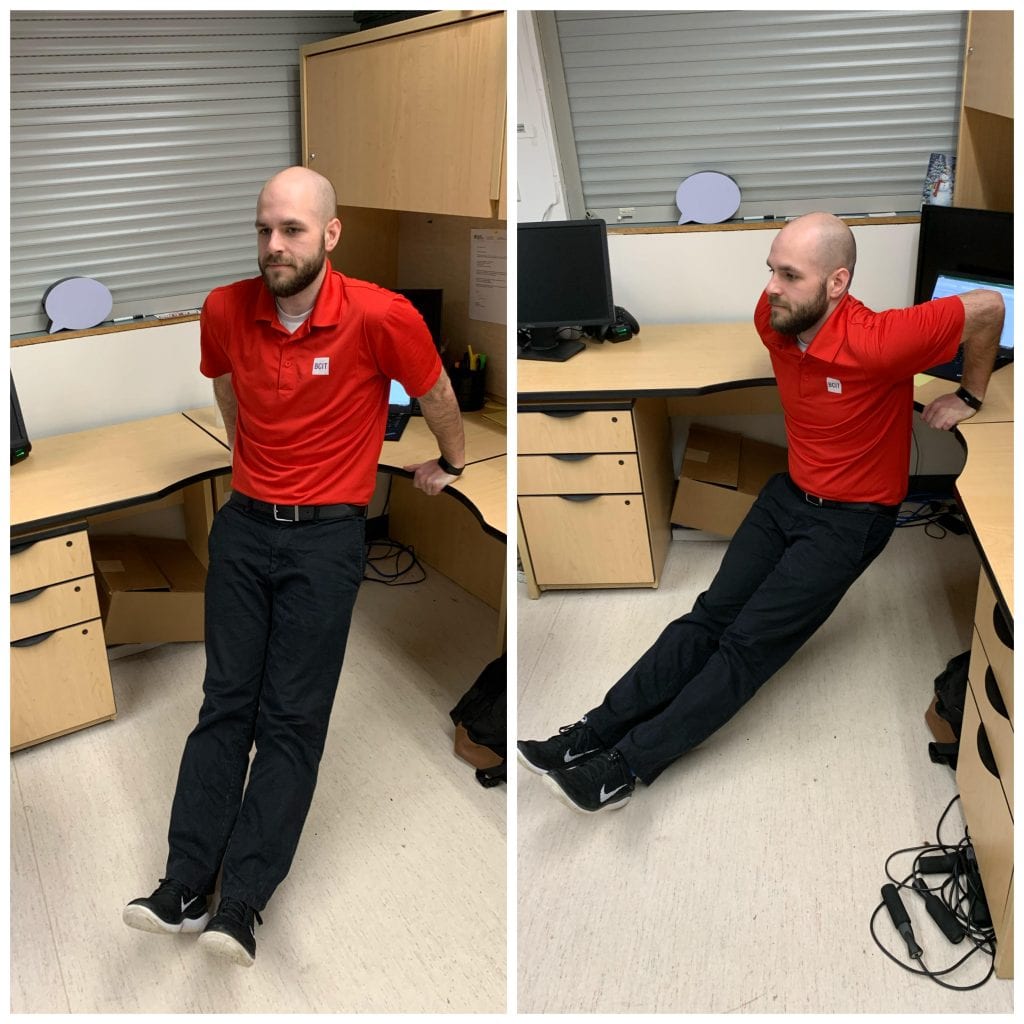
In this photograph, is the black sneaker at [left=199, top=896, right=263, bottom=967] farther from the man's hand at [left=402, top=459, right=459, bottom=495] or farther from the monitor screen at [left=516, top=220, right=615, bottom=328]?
the monitor screen at [left=516, top=220, right=615, bottom=328]

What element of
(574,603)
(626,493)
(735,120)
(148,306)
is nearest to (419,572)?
(574,603)

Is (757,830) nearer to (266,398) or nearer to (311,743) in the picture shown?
(311,743)

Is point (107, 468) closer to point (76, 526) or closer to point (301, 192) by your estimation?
point (76, 526)

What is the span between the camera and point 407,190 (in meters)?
2.64

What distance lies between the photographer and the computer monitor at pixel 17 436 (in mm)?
2627

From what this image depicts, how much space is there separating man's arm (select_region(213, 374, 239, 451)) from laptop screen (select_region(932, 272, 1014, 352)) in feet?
6.23

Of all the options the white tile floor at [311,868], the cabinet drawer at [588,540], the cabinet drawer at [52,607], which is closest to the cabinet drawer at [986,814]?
the white tile floor at [311,868]

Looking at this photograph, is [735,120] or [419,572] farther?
[419,572]

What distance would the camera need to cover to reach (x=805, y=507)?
2.47 metres

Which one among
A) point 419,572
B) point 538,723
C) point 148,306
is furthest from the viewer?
point 419,572

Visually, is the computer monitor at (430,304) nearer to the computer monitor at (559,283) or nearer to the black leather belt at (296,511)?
the computer monitor at (559,283)

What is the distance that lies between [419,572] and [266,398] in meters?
1.43

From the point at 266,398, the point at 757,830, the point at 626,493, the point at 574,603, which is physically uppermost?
the point at 266,398

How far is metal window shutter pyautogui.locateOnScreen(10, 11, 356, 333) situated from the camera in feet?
8.74
